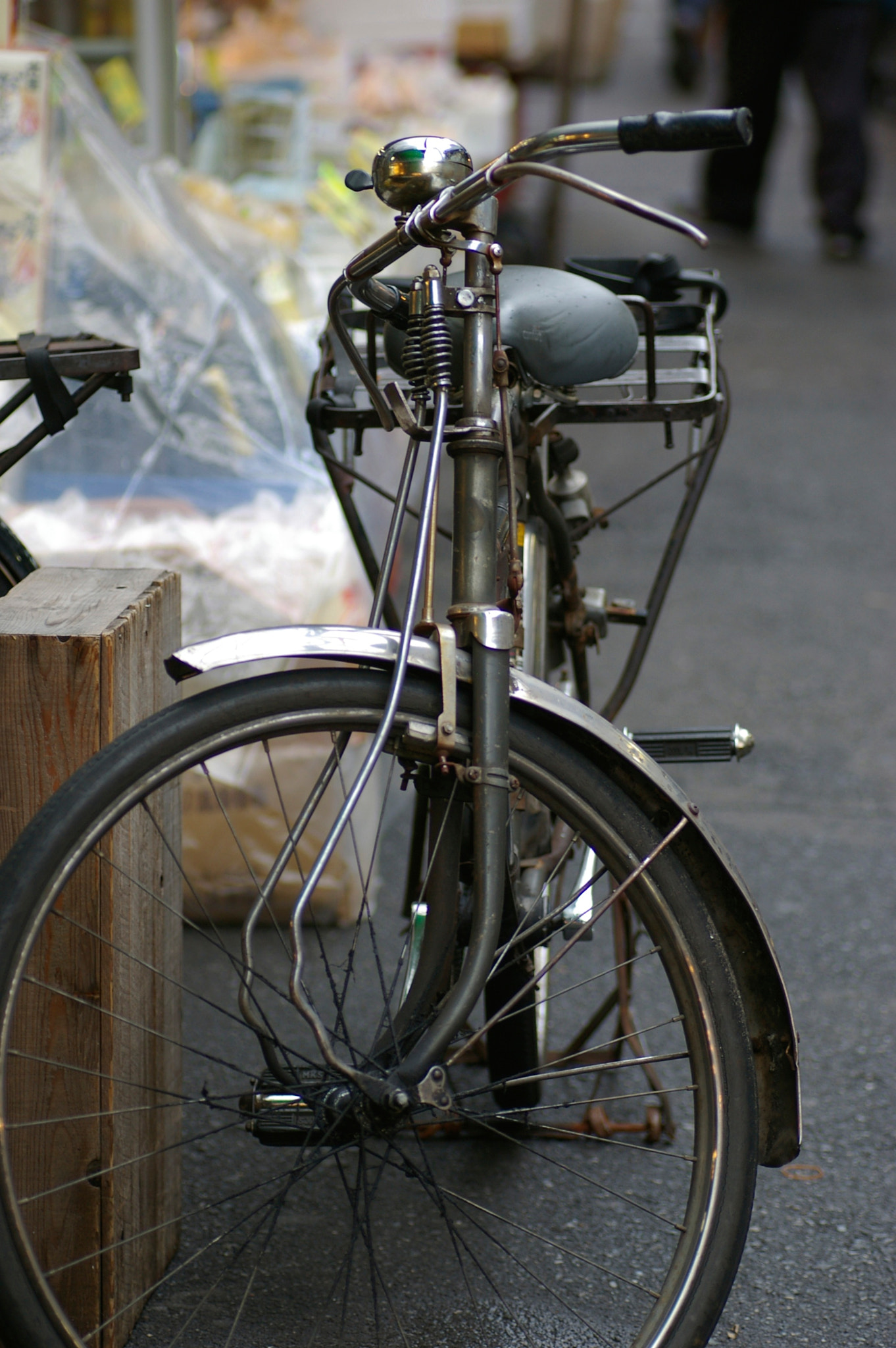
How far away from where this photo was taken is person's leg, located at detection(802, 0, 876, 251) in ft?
27.8

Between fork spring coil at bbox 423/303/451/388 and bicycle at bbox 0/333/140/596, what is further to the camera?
bicycle at bbox 0/333/140/596

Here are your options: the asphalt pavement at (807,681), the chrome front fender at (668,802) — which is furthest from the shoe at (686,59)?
the chrome front fender at (668,802)

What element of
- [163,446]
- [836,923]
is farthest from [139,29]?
[836,923]

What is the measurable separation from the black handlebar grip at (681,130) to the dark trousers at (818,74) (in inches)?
311

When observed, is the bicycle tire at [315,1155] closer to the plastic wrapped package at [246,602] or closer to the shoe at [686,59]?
the plastic wrapped package at [246,602]

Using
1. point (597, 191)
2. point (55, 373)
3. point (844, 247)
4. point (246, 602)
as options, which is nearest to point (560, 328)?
point (597, 191)

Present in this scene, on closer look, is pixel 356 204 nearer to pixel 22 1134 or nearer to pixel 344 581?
pixel 344 581

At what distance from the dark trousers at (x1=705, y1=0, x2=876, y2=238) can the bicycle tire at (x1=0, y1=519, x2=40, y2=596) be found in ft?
24.8

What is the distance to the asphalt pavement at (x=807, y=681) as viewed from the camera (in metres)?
2.14

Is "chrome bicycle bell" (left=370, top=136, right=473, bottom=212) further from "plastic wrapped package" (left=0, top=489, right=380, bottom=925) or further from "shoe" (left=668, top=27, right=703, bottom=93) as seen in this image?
"shoe" (left=668, top=27, right=703, bottom=93)

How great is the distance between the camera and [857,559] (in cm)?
536

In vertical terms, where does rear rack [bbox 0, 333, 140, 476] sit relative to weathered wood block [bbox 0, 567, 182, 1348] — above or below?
Result: above

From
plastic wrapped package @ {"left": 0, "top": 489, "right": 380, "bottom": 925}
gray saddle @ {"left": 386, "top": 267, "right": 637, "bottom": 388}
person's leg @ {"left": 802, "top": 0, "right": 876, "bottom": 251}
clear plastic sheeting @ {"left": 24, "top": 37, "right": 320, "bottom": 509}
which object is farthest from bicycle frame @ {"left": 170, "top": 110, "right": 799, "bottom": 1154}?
person's leg @ {"left": 802, "top": 0, "right": 876, "bottom": 251}

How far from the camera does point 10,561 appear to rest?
2154 mm
